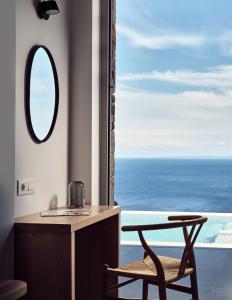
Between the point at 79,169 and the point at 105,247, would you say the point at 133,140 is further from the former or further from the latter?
the point at 105,247

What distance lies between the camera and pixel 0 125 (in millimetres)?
2533

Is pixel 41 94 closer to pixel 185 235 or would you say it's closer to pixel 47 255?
pixel 47 255

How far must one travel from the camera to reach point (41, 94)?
124 inches

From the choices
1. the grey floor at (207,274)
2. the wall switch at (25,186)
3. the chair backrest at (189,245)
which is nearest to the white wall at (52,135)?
the wall switch at (25,186)

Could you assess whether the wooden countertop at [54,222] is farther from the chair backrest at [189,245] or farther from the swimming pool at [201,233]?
the swimming pool at [201,233]

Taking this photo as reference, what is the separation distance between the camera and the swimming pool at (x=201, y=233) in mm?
5172

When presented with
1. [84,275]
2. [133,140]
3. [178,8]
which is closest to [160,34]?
[178,8]

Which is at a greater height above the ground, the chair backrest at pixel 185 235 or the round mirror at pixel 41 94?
the round mirror at pixel 41 94

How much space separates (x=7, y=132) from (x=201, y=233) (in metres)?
3.16

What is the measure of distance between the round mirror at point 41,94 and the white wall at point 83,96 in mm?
311

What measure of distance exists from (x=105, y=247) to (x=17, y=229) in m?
0.93

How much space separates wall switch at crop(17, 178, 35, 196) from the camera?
2.83m

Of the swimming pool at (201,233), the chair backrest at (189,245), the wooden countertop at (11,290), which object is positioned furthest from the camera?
the swimming pool at (201,233)

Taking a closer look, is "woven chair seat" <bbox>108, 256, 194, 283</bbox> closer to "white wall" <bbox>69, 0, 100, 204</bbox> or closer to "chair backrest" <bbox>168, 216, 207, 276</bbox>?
"chair backrest" <bbox>168, 216, 207, 276</bbox>
